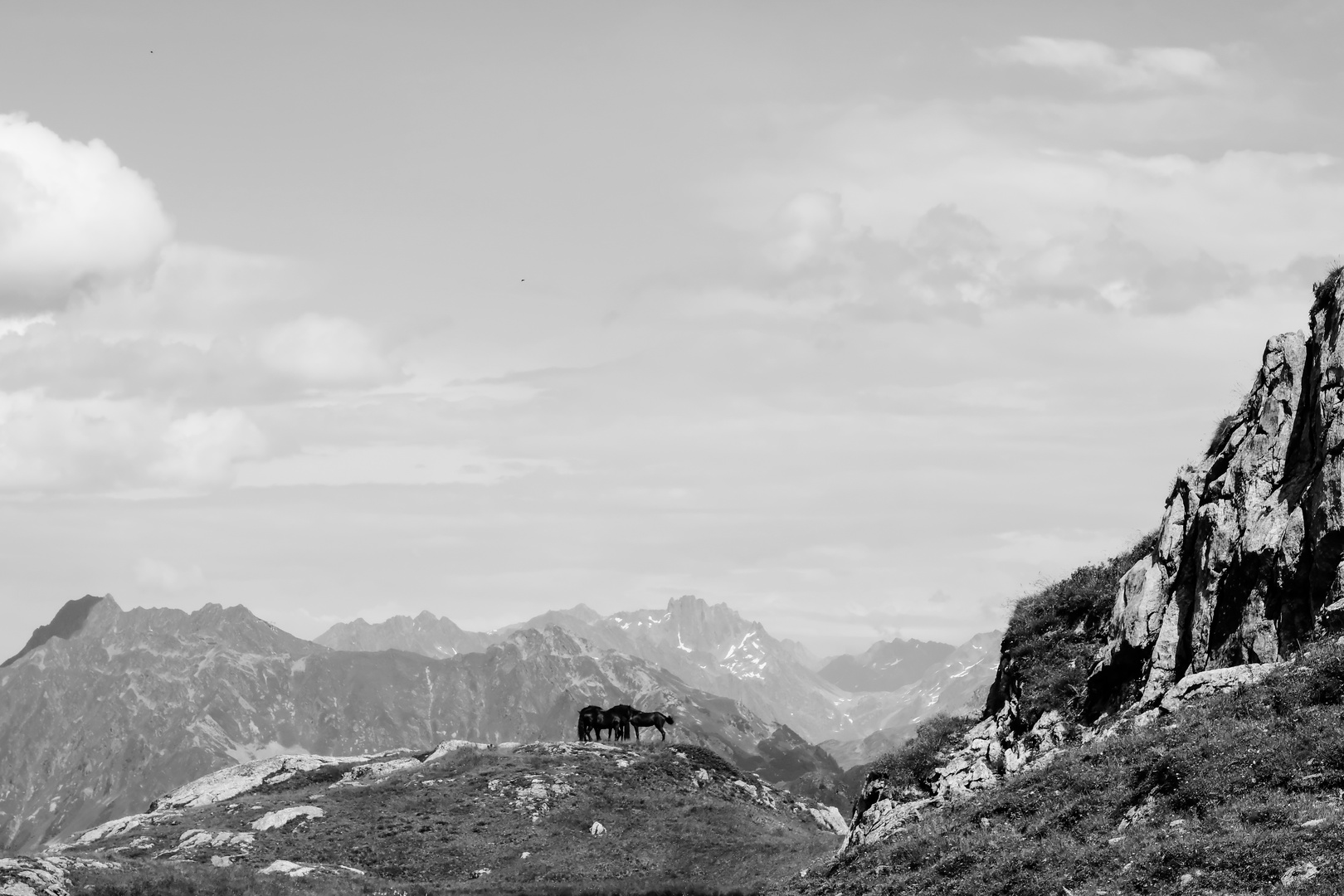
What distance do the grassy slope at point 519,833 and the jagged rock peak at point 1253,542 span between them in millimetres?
26025

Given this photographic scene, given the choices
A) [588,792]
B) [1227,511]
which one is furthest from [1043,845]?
[588,792]

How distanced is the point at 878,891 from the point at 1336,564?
1720cm

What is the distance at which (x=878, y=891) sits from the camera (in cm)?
3841

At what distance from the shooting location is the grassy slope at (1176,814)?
29703 mm

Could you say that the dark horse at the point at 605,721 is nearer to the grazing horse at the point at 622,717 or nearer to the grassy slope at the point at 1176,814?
the grazing horse at the point at 622,717

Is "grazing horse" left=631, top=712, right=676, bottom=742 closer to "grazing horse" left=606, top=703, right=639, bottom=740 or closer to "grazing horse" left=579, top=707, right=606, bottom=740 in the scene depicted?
"grazing horse" left=606, top=703, right=639, bottom=740

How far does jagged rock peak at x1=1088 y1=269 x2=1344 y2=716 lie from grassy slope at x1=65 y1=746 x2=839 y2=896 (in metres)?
26.0

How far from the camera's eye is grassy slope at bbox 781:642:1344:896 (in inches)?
1169

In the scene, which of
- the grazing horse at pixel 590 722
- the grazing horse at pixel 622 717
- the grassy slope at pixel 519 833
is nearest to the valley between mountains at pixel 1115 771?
the grassy slope at pixel 519 833

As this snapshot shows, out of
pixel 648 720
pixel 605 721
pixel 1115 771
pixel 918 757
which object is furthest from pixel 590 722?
pixel 1115 771

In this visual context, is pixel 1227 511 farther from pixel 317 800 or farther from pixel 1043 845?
pixel 317 800

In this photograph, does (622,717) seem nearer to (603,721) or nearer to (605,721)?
(605,721)

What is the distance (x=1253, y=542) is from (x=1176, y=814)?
38.9 ft

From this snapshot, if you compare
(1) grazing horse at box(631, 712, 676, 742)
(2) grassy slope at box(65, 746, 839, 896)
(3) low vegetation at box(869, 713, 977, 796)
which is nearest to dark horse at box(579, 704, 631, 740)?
(1) grazing horse at box(631, 712, 676, 742)
